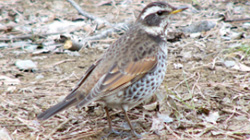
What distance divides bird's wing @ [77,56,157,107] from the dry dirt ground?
55 cm

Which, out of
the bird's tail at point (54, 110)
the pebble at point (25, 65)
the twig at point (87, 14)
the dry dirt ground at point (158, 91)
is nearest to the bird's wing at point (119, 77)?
the bird's tail at point (54, 110)

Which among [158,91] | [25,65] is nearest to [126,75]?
[158,91]

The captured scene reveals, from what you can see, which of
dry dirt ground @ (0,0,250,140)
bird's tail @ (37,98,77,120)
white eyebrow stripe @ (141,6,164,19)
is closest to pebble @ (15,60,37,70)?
dry dirt ground @ (0,0,250,140)

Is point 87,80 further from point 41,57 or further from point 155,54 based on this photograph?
point 41,57

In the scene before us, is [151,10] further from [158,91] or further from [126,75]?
[158,91]

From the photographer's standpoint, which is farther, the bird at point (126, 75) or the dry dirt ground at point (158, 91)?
the dry dirt ground at point (158, 91)

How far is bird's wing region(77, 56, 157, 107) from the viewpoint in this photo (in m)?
3.90

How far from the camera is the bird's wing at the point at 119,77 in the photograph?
3896 mm

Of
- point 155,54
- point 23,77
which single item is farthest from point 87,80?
point 23,77

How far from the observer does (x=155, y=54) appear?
14.1 feet

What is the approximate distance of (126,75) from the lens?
4074 mm

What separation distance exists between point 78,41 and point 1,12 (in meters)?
2.65

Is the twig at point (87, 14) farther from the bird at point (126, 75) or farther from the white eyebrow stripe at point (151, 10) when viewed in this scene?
the bird at point (126, 75)

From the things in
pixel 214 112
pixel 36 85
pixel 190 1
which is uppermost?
pixel 190 1
